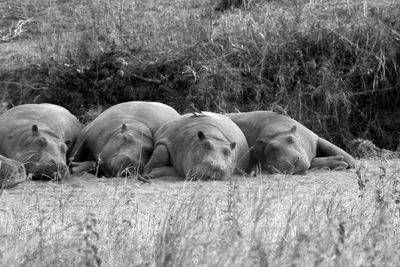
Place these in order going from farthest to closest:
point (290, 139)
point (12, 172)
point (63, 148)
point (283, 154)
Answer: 1. point (290, 139)
2. point (283, 154)
3. point (63, 148)
4. point (12, 172)

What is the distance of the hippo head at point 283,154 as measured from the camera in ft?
34.5

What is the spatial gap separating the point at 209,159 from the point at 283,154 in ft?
3.05

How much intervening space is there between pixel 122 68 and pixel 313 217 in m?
7.26

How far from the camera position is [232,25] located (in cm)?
1410

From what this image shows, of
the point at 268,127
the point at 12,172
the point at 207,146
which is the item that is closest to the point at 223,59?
the point at 268,127

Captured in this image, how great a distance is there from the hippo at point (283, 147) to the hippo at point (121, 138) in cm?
92

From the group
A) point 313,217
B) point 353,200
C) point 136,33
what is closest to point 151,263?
point 313,217

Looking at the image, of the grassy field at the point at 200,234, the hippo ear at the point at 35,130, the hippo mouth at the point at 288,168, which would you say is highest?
the grassy field at the point at 200,234

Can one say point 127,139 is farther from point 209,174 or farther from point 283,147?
point 283,147

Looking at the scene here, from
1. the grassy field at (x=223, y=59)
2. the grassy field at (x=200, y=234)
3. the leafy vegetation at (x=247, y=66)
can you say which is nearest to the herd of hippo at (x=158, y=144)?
the grassy field at (x=223, y=59)

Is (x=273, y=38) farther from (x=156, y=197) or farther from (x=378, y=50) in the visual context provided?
(x=156, y=197)

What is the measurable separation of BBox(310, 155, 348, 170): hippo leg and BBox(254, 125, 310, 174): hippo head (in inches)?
12.6

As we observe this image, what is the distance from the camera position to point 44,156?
33.1 ft

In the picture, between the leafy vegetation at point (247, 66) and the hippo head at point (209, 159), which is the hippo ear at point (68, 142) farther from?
the leafy vegetation at point (247, 66)
